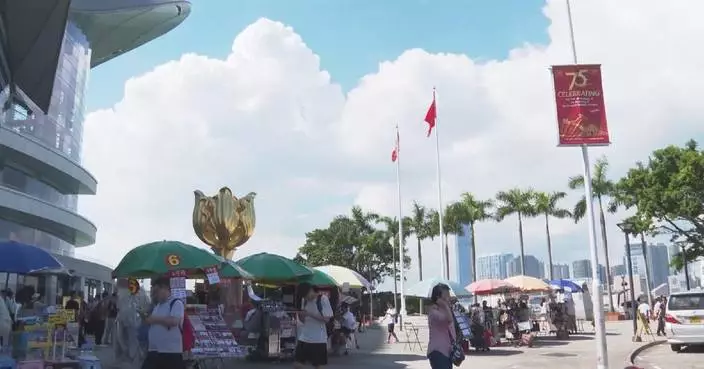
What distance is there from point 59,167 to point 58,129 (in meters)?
4.00

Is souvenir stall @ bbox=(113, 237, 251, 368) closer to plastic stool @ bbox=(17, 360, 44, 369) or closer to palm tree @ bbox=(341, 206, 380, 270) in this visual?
plastic stool @ bbox=(17, 360, 44, 369)

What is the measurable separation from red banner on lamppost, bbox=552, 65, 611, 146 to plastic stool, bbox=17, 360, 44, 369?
10611 mm

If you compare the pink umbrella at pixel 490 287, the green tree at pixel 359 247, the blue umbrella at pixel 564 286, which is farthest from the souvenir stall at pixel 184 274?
the green tree at pixel 359 247

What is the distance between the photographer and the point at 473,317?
19531 millimetres

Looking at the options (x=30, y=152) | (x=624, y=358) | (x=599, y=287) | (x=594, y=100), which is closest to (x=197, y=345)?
(x=599, y=287)

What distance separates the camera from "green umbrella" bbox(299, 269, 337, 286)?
16578 mm

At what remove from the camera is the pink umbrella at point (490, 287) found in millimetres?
23562

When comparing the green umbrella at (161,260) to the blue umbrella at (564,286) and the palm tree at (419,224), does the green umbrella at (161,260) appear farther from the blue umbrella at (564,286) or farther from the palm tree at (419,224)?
the palm tree at (419,224)

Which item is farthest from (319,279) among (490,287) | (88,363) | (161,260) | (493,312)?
(490,287)

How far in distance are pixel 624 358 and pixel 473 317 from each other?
4.62 meters

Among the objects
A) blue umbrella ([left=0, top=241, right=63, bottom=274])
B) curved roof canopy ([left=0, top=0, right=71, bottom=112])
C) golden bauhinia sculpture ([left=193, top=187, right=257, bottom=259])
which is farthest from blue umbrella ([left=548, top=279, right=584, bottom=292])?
blue umbrella ([left=0, top=241, right=63, bottom=274])

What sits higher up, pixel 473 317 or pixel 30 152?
pixel 30 152

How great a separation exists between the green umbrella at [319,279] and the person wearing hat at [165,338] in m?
9.13

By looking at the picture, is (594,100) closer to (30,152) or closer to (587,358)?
(587,358)
